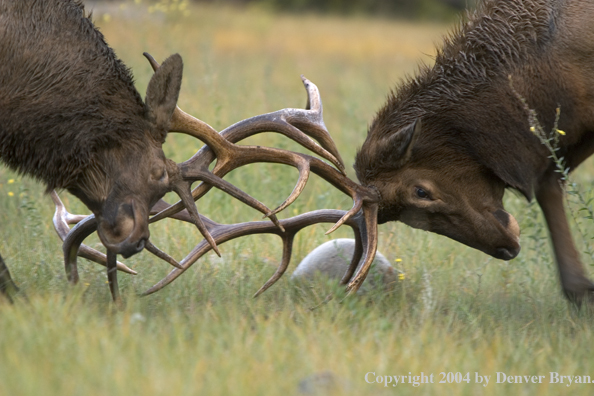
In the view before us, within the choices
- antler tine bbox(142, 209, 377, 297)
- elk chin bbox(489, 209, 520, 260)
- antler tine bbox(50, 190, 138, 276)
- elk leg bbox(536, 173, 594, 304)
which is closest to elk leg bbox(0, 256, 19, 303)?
antler tine bbox(50, 190, 138, 276)

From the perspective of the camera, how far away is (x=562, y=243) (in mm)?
5074

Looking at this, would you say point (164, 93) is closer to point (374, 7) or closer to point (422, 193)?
point (422, 193)

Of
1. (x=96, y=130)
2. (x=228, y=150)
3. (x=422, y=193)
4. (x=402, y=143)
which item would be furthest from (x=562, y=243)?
(x=96, y=130)

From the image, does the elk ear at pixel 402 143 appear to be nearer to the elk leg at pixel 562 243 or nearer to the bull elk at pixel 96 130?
the bull elk at pixel 96 130

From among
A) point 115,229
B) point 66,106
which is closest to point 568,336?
point 115,229

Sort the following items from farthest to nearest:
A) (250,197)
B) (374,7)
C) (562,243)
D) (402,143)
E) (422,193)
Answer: (374,7), (562,243), (422,193), (402,143), (250,197)

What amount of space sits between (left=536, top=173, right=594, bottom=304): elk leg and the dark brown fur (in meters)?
2.54

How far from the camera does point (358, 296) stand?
4.77 meters

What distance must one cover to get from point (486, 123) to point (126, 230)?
87.2 inches

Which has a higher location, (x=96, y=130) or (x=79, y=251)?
(x=96, y=130)

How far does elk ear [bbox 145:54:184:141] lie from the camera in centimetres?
400

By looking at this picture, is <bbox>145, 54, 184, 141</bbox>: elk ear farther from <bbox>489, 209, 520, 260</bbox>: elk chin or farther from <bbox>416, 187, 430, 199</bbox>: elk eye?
<bbox>489, 209, 520, 260</bbox>: elk chin

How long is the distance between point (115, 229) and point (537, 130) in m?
2.48

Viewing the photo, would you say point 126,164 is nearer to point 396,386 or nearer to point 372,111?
point 396,386
